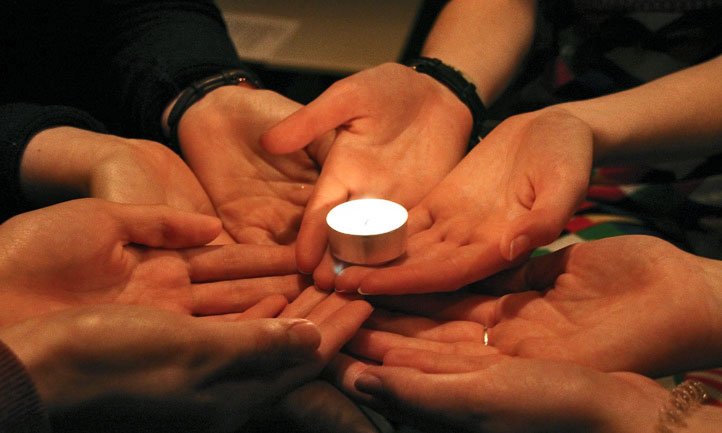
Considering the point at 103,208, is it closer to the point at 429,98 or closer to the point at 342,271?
the point at 342,271

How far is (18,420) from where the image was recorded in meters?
0.59

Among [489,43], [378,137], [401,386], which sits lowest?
[401,386]

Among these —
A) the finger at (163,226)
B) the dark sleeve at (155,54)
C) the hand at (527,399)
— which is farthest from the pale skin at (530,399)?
the dark sleeve at (155,54)

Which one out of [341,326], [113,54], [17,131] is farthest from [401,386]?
[113,54]

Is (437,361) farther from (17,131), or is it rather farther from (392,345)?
(17,131)

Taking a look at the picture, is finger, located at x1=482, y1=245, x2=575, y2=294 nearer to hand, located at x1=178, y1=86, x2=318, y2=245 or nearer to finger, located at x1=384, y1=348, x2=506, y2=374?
finger, located at x1=384, y1=348, x2=506, y2=374

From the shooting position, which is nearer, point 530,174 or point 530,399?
point 530,399

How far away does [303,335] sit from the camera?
0.75 meters

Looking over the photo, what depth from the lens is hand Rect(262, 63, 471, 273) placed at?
1.12 meters

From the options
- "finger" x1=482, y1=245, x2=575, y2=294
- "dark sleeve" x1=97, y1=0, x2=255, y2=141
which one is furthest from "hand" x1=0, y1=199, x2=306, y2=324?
"dark sleeve" x1=97, y1=0, x2=255, y2=141

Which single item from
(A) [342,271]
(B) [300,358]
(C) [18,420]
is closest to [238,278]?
(A) [342,271]

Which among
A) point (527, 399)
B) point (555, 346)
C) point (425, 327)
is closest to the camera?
point (527, 399)

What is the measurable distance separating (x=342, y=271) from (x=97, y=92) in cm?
113

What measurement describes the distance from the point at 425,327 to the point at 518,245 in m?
0.21
